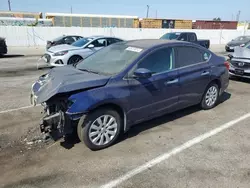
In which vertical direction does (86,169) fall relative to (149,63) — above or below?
below

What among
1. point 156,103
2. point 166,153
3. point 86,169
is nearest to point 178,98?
point 156,103

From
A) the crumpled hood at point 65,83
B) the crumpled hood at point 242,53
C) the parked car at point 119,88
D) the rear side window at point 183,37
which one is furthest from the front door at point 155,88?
the rear side window at point 183,37

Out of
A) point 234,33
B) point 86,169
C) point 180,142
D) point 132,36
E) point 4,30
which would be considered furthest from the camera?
point 234,33

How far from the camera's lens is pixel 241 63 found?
7.79 metres

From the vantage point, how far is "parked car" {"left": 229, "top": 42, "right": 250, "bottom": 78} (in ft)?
25.2

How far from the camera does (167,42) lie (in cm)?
448

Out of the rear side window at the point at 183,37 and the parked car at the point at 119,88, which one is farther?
the rear side window at the point at 183,37

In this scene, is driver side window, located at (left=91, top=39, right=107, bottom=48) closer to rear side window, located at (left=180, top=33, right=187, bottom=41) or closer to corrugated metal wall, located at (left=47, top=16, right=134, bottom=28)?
rear side window, located at (left=180, top=33, right=187, bottom=41)

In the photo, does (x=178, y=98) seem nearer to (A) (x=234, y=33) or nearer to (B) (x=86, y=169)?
(B) (x=86, y=169)

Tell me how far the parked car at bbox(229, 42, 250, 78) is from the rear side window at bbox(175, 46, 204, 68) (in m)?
3.50

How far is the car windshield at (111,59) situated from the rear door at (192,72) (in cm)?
100

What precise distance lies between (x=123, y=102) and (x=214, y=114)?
255 centimetres

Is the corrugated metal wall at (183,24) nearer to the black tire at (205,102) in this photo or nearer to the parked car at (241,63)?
the parked car at (241,63)

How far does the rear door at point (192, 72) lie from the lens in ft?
14.8
